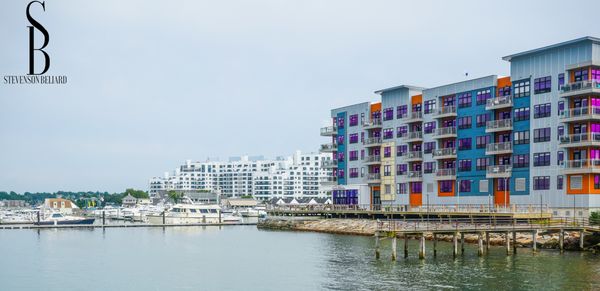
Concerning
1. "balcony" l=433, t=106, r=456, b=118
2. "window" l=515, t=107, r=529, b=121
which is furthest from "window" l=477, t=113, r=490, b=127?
"window" l=515, t=107, r=529, b=121

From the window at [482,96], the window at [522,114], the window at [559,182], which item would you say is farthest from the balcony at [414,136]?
the window at [559,182]

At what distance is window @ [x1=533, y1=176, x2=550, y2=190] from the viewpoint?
79000mm

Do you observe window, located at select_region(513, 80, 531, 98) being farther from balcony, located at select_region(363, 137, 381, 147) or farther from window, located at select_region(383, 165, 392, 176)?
balcony, located at select_region(363, 137, 381, 147)

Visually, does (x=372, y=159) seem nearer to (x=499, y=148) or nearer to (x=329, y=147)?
(x=329, y=147)

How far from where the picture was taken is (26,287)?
48.5 meters

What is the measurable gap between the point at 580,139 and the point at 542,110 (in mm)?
6882

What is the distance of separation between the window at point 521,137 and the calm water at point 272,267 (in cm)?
1868

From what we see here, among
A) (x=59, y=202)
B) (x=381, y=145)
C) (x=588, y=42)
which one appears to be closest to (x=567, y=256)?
(x=588, y=42)

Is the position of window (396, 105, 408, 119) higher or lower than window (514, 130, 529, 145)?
higher

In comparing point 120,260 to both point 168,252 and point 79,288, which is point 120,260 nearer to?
point 168,252

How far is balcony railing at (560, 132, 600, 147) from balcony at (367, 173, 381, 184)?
36.2 m

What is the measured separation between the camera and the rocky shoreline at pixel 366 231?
211 ft

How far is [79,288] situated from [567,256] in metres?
40.2

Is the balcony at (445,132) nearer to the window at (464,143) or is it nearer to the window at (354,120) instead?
the window at (464,143)
